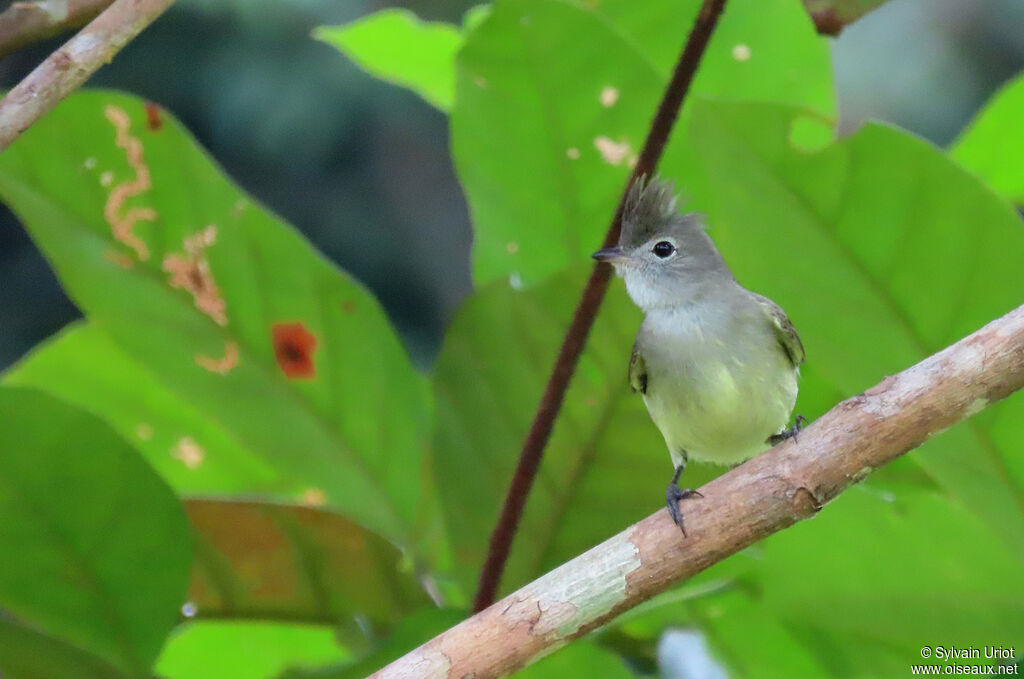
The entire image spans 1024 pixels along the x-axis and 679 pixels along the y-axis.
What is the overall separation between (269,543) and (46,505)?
283 millimetres

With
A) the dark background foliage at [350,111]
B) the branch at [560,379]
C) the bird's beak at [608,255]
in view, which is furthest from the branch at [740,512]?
the dark background foliage at [350,111]

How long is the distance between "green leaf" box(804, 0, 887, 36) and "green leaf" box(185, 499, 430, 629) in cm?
84

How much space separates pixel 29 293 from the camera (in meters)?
7.95

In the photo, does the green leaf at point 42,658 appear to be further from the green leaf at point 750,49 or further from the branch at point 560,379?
the green leaf at point 750,49

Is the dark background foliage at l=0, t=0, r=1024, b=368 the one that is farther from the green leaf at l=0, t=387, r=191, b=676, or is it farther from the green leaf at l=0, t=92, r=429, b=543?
the green leaf at l=0, t=387, r=191, b=676

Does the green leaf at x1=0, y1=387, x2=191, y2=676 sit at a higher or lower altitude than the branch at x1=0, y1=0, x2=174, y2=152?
lower

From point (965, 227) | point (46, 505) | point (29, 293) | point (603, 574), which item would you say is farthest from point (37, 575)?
point (29, 293)

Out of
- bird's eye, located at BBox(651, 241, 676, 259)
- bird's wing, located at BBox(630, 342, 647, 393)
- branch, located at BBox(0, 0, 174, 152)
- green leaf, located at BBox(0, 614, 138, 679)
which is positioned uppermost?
branch, located at BBox(0, 0, 174, 152)

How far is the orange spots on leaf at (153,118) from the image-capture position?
5.56 ft

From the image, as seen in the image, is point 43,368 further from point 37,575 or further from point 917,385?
point 917,385

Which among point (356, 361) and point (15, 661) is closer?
point (15, 661)

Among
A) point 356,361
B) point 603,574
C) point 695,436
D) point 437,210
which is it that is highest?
point 603,574

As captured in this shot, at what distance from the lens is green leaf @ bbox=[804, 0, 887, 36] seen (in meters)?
1.39

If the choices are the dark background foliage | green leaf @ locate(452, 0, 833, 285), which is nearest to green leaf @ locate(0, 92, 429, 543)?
green leaf @ locate(452, 0, 833, 285)
